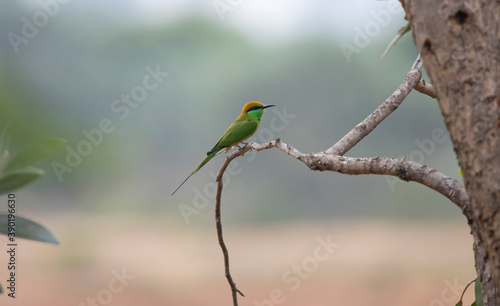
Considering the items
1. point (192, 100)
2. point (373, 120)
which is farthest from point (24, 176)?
point (192, 100)

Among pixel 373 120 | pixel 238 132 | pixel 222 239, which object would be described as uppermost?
pixel 238 132

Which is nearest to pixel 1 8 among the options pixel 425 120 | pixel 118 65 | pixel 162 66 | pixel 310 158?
pixel 118 65

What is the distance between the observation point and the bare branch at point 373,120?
104 centimetres

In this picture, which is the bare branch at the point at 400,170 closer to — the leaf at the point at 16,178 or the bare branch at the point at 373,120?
the bare branch at the point at 373,120

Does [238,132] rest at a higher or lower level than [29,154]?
higher

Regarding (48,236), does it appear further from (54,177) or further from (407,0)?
(54,177)

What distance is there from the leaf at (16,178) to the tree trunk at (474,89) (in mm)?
461

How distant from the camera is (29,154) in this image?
1.88ft

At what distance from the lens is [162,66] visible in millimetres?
6805

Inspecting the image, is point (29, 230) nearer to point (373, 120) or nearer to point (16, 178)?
point (16, 178)

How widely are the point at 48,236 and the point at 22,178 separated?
3.1 inches

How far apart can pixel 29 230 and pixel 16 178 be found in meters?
0.08

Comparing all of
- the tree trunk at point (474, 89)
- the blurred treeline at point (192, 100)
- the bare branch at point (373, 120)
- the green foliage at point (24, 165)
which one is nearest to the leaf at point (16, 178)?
the green foliage at point (24, 165)

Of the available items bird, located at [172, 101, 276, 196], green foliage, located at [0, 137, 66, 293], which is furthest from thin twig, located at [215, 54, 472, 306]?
bird, located at [172, 101, 276, 196]
